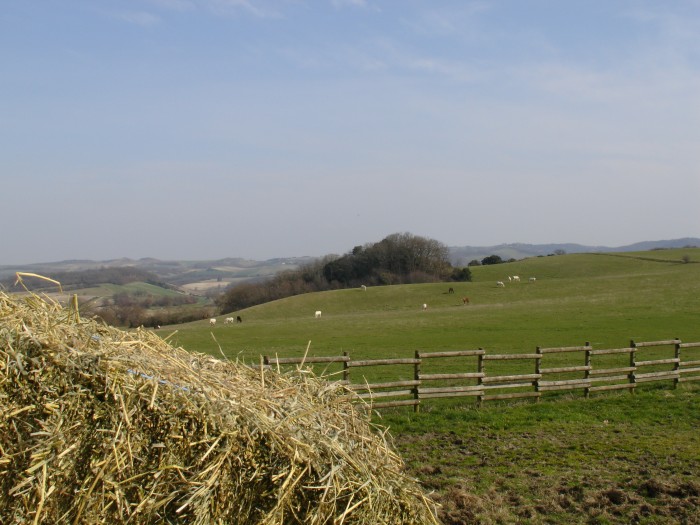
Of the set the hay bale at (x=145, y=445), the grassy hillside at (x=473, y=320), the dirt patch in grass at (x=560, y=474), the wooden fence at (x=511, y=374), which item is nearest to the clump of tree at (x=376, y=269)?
the grassy hillside at (x=473, y=320)

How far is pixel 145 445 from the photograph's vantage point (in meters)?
3.62

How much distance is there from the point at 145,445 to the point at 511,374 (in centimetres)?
1597

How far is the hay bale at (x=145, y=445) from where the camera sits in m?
3.46

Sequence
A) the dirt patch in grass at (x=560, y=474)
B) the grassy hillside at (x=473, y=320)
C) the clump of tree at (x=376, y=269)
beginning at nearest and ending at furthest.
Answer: the dirt patch in grass at (x=560, y=474)
the grassy hillside at (x=473, y=320)
the clump of tree at (x=376, y=269)

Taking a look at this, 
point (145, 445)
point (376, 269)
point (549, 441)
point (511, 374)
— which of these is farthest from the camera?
point (376, 269)

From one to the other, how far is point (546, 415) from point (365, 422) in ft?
28.7

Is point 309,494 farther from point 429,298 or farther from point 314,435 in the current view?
point 429,298

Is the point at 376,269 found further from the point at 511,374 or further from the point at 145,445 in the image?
the point at 145,445

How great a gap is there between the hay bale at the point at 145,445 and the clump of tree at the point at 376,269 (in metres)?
82.9

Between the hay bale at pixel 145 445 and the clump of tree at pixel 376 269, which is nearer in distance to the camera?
the hay bale at pixel 145 445

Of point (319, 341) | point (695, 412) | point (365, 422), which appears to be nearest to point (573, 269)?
point (319, 341)

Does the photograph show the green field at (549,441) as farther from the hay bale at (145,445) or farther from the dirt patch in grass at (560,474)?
the hay bale at (145,445)

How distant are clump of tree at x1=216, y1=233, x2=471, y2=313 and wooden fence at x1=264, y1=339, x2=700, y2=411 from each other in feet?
214

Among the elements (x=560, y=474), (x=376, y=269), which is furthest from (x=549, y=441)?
(x=376, y=269)
